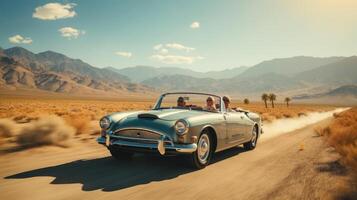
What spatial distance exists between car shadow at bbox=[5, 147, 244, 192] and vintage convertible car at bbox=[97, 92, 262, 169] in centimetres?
34

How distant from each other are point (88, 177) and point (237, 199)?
2499 mm

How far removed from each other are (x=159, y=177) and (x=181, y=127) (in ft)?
3.10

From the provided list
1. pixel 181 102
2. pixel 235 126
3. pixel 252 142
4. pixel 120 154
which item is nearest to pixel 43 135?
pixel 120 154

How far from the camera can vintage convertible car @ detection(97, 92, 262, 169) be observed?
6289mm

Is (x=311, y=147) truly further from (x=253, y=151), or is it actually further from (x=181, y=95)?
(x=181, y=95)

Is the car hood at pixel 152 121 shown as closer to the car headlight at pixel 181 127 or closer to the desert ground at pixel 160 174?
the car headlight at pixel 181 127

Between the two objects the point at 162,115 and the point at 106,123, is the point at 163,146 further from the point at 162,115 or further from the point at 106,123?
the point at 106,123

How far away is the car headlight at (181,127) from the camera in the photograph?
6291 millimetres

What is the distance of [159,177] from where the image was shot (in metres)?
6.10

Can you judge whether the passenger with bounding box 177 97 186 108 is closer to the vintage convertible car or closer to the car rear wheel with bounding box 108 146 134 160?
the vintage convertible car

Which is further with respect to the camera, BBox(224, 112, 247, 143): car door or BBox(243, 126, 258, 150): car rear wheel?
BBox(243, 126, 258, 150): car rear wheel

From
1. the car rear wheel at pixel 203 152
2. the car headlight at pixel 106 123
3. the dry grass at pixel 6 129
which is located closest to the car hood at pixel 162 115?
the car headlight at pixel 106 123

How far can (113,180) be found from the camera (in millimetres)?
5746

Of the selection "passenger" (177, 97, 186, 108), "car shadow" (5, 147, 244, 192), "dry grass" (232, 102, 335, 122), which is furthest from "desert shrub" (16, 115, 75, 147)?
"dry grass" (232, 102, 335, 122)
